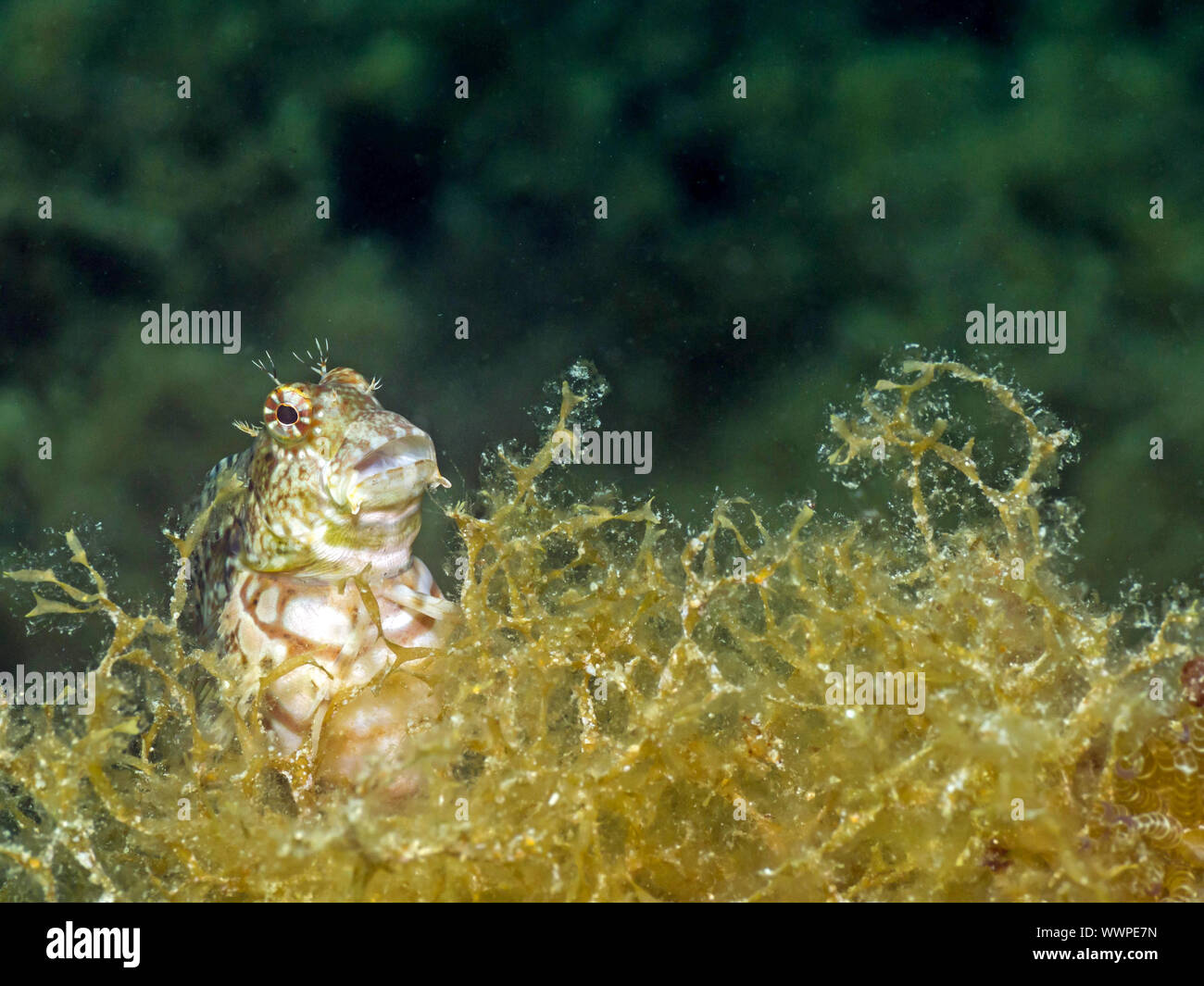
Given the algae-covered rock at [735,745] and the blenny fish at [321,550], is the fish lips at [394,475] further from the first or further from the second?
the algae-covered rock at [735,745]

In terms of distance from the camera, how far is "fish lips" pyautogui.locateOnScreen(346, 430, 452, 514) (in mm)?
3584

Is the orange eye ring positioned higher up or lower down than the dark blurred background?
lower down

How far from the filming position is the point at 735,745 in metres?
2.58

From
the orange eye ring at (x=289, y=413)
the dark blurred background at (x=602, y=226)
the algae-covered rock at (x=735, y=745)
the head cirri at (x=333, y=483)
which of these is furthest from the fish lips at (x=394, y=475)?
the dark blurred background at (x=602, y=226)

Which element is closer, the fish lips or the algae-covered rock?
the algae-covered rock

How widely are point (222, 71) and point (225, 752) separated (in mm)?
9219

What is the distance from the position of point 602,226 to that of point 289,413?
22.0ft

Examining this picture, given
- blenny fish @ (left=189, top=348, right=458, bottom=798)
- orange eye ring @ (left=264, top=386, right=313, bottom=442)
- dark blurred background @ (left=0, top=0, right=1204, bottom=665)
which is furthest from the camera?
dark blurred background @ (left=0, top=0, right=1204, bottom=665)

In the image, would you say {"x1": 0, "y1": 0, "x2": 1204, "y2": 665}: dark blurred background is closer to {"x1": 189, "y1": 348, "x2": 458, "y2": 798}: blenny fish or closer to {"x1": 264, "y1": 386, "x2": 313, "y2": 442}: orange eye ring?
{"x1": 189, "y1": 348, "x2": 458, "y2": 798}: blenny fish

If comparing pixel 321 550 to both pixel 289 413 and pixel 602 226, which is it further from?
pixel 602 226

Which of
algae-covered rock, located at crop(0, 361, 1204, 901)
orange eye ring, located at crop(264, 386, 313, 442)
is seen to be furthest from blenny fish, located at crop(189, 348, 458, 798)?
algae-covered rock, located at crop(0, 361, 1204, 901)

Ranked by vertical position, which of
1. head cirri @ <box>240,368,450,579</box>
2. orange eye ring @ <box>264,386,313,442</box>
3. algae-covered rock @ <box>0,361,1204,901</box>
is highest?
orange eye ring @ <box>264,386,313,442</box>

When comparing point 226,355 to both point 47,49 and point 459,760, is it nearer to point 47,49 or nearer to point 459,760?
point 47,49

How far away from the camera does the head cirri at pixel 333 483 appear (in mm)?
3635
